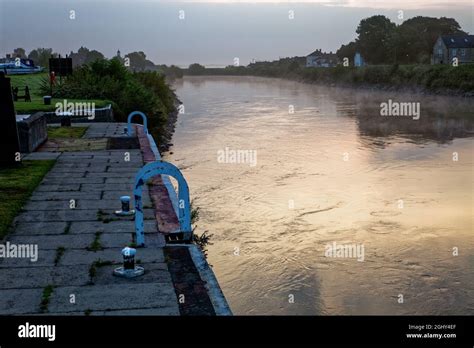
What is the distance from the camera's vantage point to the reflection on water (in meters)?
8.62

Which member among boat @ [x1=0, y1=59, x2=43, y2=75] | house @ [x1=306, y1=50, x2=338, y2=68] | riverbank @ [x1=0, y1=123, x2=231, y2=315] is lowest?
riverbank @ [x1=0, y1=123, x2=231, y2=315]

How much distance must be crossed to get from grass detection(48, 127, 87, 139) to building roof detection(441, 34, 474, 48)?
215ft

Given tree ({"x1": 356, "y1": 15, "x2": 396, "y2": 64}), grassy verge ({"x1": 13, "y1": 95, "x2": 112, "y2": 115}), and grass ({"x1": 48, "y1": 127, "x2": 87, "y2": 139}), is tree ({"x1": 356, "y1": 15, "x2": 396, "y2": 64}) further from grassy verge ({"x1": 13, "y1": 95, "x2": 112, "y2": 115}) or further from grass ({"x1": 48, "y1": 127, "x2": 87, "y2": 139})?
grass ({"x1": 48, "y1": 127, "x2": 87, "y2": 139})

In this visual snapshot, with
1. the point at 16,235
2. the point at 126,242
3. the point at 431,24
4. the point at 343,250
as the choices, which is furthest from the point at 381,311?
the point at 431,24

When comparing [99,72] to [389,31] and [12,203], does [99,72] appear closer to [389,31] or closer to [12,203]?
[12,203]

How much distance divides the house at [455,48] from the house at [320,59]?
176 ft

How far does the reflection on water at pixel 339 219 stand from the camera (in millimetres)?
8617

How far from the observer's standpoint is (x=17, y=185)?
943 centimetres

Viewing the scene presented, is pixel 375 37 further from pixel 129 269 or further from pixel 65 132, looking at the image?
pixel 129 269

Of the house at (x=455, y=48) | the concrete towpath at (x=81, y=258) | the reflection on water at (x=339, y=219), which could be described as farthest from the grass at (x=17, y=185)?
the house at (x=455, y=48)

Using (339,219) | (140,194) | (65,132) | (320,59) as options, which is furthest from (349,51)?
(140,194)

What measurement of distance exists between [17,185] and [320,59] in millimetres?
129263

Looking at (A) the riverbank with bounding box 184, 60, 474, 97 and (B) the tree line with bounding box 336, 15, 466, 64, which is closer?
(A) the riverbank with bounding box 184, 60, 474, 97

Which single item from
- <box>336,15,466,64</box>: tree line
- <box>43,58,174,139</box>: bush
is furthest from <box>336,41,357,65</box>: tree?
<box>43,58,174,139</box>: bush
